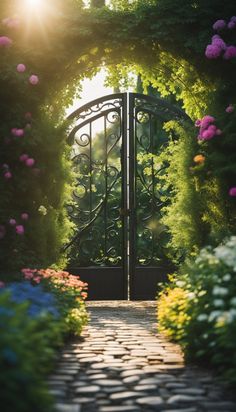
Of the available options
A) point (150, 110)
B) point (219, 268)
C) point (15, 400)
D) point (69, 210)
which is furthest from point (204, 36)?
point (15, 400)

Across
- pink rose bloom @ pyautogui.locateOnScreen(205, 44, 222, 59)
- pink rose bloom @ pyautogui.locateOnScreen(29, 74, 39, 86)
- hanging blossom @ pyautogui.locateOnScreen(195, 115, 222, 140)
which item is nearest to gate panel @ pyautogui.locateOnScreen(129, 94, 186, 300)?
pink rose bloom @ pyautogui.locateOnScreen(205, 44, 222, 59)

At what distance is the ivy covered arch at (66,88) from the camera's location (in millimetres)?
7312

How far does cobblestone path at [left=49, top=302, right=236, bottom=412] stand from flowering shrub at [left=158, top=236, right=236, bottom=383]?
0.54 feet

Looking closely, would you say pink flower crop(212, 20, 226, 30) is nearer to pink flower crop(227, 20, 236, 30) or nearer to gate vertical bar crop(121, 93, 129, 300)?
pink flower crop(227, 20, 236, 30)

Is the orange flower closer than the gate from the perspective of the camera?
Yes

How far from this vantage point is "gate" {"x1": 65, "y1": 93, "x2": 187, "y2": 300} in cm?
866

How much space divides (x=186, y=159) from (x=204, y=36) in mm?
1689

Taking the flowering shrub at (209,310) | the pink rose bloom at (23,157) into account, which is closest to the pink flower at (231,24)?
the pink rose bloom at (23,157)

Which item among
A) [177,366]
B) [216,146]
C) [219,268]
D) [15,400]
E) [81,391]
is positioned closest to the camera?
[15,400]

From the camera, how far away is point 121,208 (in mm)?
8672

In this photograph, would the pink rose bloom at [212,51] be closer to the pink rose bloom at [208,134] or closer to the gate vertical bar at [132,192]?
the pink rose bloom at [208,134]

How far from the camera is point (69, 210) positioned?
351 inches

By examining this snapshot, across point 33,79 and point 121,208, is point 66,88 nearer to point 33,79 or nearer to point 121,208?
point 33,79

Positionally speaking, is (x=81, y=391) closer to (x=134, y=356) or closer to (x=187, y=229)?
(x=134, y=356)
